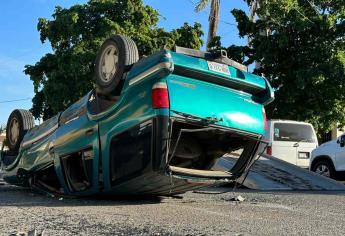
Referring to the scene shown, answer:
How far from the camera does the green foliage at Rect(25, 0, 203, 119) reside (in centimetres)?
2392

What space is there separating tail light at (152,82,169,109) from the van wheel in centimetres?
969

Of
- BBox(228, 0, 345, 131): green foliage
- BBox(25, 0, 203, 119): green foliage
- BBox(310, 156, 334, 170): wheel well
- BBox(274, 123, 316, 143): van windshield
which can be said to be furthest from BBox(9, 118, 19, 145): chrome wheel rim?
BBox(25, 0, 203, 119): green foliage

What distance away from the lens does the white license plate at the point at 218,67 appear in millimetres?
6613

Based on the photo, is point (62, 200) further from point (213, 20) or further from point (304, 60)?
point (213, 20)

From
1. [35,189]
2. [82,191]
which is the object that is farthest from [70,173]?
[35,189]

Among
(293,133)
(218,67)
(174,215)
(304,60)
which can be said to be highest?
(304,60)

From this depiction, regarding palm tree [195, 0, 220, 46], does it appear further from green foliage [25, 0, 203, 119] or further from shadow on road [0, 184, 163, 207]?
shadow on road [0, 184, 163, 207]

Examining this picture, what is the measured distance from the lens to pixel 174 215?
6.25 m

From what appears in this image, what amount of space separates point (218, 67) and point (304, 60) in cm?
1431

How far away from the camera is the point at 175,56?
6355mm

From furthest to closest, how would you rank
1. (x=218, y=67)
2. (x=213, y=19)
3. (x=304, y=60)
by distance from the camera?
1. (x=213, y=19)
2. (x=304, y=60)
3. (x=218, y=67)

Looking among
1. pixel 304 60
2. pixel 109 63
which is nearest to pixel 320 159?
pixel 304 60

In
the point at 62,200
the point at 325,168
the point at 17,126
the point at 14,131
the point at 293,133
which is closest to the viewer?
the point at 62,200

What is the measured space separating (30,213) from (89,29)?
65.6ft
